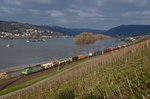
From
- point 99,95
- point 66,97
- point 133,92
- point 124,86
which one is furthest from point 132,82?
point 66,97

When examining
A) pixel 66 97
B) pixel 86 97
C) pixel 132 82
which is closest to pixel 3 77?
pixel 66 97

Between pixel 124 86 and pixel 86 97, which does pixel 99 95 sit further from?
pixel 124 86

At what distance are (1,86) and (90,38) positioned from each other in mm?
141159

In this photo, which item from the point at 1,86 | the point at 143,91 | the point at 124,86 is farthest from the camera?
the point at 1,86

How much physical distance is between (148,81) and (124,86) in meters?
1.92

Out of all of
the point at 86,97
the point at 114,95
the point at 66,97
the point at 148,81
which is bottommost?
the point at 66,97

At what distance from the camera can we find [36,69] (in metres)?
47.4

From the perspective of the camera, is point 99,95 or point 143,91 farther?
point 99,95

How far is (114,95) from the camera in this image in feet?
32.4

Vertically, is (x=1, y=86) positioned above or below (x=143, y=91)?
below

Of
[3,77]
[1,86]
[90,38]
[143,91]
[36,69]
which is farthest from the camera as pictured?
[90,38]

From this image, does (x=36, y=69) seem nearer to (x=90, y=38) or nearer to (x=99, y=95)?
(x=99, y=95)

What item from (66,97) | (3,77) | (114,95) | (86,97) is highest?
(114,95)

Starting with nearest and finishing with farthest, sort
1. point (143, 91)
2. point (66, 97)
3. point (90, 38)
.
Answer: point (143, 91) → point (66, 97) → point (90, 38)
